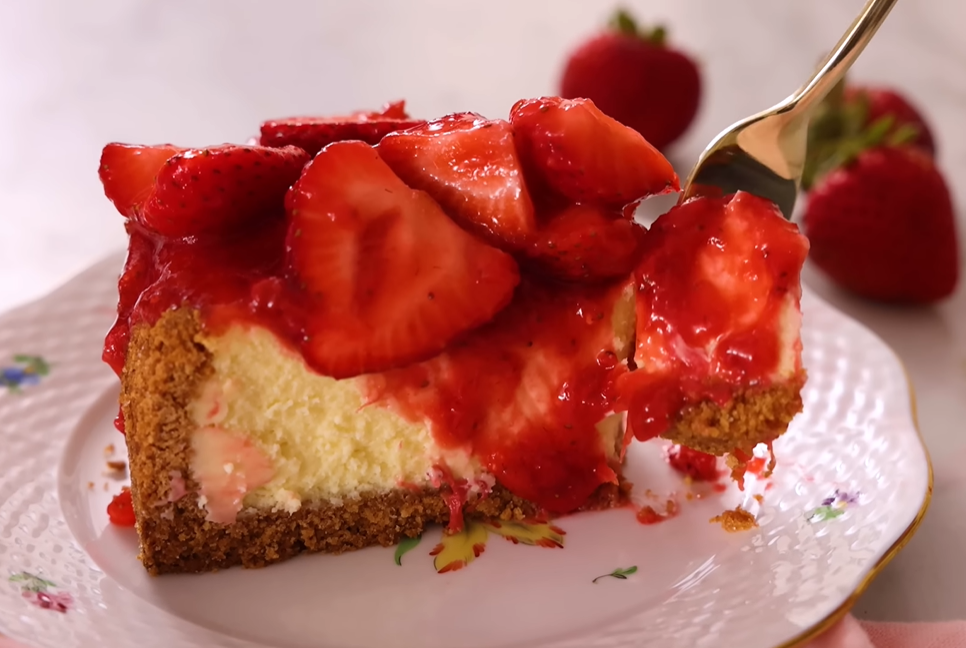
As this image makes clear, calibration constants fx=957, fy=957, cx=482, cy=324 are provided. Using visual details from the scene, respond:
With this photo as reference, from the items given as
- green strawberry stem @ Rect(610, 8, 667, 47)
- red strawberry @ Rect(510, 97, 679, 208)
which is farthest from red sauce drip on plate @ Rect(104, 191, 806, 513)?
green strawberry stem @ Rect(610, 8, 667, 47)

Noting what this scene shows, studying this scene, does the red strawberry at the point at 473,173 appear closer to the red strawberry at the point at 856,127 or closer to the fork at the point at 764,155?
the fork at the point at 764,155

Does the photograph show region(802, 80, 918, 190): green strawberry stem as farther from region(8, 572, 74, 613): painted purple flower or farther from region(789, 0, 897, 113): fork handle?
region(8, 572, 74, 613): painted purple flower

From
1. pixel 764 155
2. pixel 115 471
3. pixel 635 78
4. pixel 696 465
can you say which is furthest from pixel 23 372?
pixel 635 78

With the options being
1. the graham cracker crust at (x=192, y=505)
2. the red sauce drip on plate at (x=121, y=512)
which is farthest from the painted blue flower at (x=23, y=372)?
the graham cracker crust at (x=192, y=505)

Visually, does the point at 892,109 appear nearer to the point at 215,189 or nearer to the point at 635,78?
the point at 635,78

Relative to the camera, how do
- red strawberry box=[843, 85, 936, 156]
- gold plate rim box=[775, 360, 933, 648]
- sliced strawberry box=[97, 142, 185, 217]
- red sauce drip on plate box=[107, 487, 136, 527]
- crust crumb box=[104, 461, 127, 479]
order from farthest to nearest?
red strawberry box=[843, 85, 936, 156] < crust crumb box=[104, 461, 127, 479] < red sauce drip on plate box=[107, 487, 136, 527] < sliced strawberry box=[97, 142, 185, 217] < gold plate rim box=[775, 360, 933, 648]

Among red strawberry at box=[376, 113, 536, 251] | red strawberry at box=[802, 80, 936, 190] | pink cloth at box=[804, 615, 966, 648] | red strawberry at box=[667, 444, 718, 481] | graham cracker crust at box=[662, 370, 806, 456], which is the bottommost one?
pink cloth at box=[804, 615, 966, 648]
